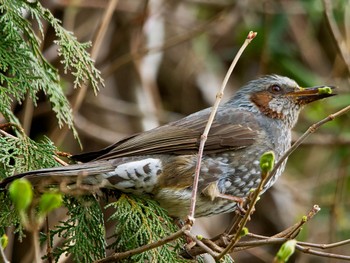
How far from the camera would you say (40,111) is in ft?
20.1

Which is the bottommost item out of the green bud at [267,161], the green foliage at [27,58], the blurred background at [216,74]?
the green bud at [267,161]

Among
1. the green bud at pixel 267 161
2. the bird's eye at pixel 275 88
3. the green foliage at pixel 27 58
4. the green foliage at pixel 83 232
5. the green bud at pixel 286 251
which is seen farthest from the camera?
the bird's eye at pixel 275 88

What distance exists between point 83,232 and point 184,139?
48.7 inches

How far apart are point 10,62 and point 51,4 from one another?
227 cm

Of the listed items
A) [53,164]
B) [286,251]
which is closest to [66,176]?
[53,164]

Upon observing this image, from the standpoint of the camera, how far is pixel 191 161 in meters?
4.15

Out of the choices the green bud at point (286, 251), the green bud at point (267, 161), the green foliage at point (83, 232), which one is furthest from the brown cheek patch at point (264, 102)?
the green bud at point (286, 251)

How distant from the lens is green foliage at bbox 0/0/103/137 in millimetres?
3328

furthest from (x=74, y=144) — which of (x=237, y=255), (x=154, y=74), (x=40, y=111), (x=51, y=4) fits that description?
(x=237, y=255)

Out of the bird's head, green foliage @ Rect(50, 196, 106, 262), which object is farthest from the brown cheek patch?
green foliage @ Rect(50, 196, 106, 262)

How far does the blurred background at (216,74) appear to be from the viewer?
629 cm

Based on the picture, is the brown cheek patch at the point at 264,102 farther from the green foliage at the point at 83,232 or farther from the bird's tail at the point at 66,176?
the green foliage at the point at 83,232

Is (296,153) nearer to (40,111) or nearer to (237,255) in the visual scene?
(237,255)

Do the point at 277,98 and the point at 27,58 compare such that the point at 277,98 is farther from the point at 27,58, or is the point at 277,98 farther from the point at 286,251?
the point at 286,251
